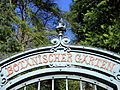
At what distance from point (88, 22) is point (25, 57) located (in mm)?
5441

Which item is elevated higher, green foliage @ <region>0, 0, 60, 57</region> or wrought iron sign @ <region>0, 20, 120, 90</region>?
green foliage @ <region>0, 0, 60, 57</region>

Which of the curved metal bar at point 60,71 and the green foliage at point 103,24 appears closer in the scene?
the curved metal bar at point 60,71

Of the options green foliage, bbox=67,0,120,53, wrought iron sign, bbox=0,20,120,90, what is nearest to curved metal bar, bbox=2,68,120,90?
wrought iron sign, bbox=0,20,120,90

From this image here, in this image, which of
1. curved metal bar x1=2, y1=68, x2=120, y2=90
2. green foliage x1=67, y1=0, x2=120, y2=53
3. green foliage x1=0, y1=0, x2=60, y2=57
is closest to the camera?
curved metal bar x1=2, y1=68, x2=120, y2=90

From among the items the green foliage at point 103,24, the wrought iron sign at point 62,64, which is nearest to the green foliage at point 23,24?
the green foliage at point 103,24

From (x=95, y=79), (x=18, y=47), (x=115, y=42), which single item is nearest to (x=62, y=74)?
(x=95, y=79)

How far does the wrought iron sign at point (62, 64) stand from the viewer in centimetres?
312

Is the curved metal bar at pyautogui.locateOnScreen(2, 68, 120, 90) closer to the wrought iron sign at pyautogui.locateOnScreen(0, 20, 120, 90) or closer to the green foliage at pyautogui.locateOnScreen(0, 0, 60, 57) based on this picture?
the wrought iron sign at pyautogui.locateOnScreen(0, 20, 120, 90)

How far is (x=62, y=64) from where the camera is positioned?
10.6 ft

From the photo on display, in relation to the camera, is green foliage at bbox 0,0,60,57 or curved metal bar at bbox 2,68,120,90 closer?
curved metal bar at bbox 2,68,120,90

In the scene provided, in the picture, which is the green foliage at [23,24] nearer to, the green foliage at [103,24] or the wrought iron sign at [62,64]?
the green foliage at [103,24]

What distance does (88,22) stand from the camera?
27.3ft

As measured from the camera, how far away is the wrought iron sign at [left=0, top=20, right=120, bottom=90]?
10.2 ft

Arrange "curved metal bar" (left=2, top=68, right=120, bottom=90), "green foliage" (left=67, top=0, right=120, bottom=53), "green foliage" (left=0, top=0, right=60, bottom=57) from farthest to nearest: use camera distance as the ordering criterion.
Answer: "green foliage" (left=0, top=0, right=60, bottom=57), "green foliage" (left=67, top=0, right=120, bottom=53), "curved metal bar" (left=2, top=68, right=120, bottom=90)
